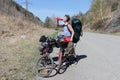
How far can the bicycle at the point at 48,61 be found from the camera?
10.0 meters

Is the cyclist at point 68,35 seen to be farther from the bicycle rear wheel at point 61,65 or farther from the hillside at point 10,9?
the hillside at point 10,9

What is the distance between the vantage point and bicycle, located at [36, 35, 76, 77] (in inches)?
395

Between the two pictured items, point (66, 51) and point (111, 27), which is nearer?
point (66, 51)

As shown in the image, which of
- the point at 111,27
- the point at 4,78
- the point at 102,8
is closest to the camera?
the point at 4,78

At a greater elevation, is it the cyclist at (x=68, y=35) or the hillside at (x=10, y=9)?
the hillside at (x=10, y=9)

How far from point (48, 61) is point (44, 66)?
21 cm

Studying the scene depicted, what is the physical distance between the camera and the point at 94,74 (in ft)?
32.5

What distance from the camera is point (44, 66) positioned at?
1016 centimetres

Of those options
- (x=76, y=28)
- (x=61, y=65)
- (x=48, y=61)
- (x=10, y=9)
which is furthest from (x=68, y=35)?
(x=10, y=9)

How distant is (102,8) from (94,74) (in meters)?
69.5

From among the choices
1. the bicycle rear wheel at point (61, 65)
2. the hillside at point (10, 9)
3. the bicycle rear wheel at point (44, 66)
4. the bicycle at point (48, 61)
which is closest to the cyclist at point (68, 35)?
→ the bicycle at point (48, 61)

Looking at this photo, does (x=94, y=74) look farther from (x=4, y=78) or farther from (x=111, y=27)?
(x=111, y=27)

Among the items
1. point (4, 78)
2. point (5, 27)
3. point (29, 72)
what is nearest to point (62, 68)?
point (29, 72)

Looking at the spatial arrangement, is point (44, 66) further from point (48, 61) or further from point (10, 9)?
point (10, 9)
